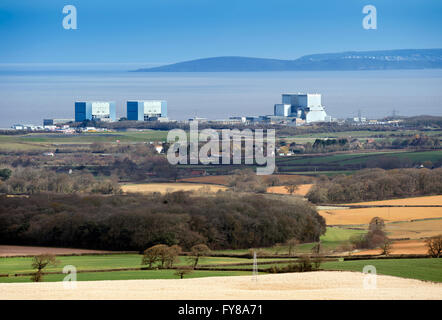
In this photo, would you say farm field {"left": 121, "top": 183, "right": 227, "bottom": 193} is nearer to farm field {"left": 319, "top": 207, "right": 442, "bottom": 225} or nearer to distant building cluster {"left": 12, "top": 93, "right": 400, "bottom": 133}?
farm field {"left": 319, "top": 207, "right": 442, "bottom": 225}

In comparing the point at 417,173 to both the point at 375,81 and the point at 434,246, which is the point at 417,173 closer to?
the point at 434,246

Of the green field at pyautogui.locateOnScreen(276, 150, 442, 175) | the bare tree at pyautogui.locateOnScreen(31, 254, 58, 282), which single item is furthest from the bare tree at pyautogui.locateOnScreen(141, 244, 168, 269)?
the green field at pyautogui.locateOnScreen(276, 150, 442, 175)

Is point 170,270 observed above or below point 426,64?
below

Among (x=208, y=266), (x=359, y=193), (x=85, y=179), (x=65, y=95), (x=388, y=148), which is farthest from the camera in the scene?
(x=65, y=95)

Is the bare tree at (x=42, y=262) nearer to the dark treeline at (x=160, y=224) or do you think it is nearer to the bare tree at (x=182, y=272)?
the bare tree at (x=182, y=272)

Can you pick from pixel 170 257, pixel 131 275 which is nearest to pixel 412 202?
pixel 170 257
